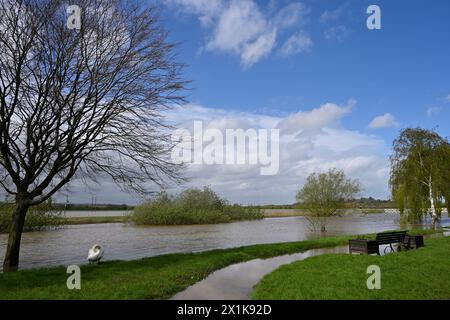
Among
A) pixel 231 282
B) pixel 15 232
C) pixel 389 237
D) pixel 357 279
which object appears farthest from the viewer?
pixel 389 237

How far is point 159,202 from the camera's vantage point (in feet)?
149

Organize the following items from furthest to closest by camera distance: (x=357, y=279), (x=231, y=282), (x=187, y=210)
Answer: (x=187, y=210) < (x=231, y=282) < (x=357, y=279)

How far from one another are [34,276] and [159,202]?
35677 mm

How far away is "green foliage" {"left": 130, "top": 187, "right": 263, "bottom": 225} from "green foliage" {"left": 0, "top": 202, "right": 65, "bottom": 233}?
10.2 metres

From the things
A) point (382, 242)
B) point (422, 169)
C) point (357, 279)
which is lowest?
point (357, 279)

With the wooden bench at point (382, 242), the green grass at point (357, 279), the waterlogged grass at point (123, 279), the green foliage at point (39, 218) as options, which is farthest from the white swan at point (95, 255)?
the green foliage at point (39, 218)

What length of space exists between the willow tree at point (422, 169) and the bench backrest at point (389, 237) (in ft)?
41.4

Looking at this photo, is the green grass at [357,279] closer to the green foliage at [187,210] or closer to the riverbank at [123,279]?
the riverbank at [123,279]

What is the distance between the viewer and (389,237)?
14375 millimetres

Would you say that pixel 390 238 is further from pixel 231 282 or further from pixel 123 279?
pixel 123 279

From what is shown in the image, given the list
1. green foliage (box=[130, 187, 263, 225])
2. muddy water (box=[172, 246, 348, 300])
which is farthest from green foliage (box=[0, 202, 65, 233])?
muddy water (box=[172, 246, 348, 300])

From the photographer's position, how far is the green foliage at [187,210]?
4431 centimetres

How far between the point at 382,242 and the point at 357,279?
624 centimetres

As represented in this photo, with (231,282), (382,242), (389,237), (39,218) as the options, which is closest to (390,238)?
(389,237)
